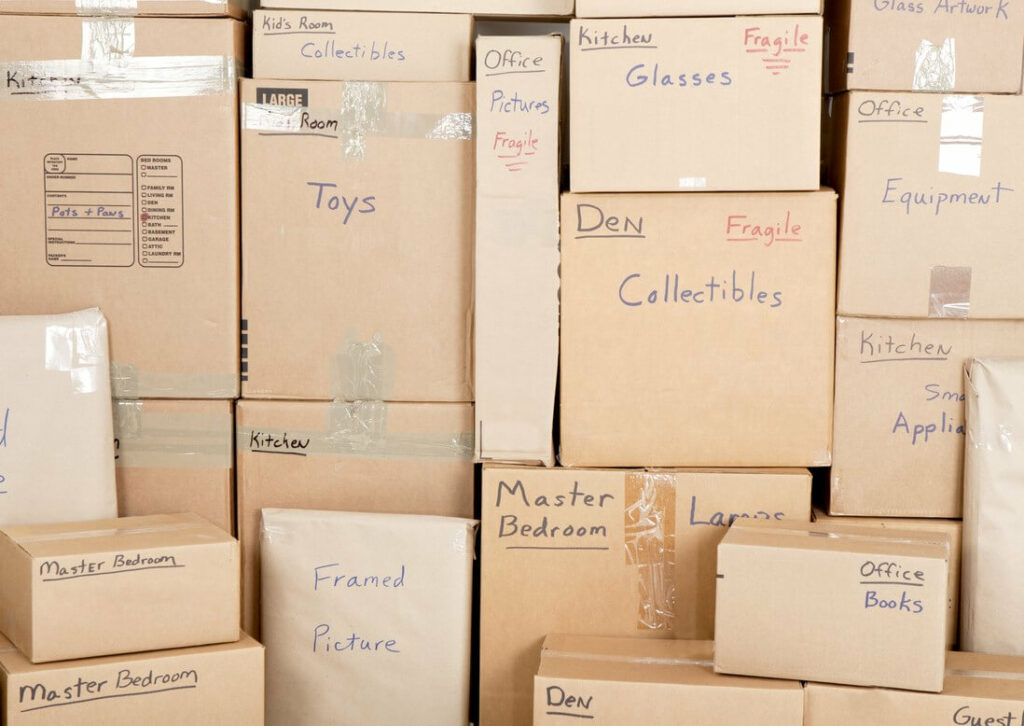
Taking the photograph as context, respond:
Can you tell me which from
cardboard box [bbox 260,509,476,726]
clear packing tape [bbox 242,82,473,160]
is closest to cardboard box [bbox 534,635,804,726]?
cardboard box [bbox 260,509,476,726]

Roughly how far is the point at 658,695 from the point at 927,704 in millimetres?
403

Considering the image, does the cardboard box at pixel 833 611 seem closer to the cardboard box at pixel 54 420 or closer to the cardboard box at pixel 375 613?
the cardboard box at pixel 375 613

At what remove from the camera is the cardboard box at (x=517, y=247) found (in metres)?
1.79

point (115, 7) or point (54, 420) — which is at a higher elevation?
point (115, 7)

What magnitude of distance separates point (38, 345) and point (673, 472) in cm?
112

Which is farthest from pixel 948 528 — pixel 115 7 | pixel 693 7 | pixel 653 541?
pixel 115 7

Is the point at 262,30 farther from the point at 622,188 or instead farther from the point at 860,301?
the point at 860,301

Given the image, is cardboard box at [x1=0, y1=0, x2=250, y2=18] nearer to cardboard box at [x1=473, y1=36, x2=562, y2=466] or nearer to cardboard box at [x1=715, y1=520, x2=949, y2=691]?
cardboard box at [x1=473, y1=36, x2=562, y2=466]

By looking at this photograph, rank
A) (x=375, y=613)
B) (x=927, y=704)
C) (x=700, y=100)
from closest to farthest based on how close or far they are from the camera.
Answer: (x=927, y=704) → (x=700, y=100) → (x=375, y=613)

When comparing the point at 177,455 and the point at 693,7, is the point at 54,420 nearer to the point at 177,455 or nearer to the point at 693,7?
the point at 177,455

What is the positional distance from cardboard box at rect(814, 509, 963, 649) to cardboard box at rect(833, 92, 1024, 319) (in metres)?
0.36

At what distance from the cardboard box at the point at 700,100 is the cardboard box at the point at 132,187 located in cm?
65

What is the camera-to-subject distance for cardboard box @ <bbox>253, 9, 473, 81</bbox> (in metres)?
1.86

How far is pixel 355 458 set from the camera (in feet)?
6.28
